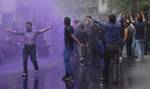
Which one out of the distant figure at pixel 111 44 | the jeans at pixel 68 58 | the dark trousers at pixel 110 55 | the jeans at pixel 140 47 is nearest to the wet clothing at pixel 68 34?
the jeans at pixel 68 58

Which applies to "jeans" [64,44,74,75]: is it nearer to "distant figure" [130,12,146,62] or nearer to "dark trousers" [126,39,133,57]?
"distant figure" [130,12,146,62]

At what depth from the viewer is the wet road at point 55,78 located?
1304cm

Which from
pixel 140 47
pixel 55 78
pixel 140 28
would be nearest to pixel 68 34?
pixel 55 78

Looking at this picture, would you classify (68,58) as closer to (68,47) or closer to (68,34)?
(68,47)

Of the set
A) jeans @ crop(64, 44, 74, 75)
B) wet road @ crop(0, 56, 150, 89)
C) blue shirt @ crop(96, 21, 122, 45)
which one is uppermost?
blue shirt @ crop(96, 21, 122, 45)

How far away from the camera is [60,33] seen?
21.8 m

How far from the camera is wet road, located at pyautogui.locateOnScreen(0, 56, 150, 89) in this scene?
1304 centimetres

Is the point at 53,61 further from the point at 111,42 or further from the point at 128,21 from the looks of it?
the point at 111,42

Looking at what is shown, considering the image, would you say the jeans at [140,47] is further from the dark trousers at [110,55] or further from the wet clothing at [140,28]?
the dark trousers at [110,55]

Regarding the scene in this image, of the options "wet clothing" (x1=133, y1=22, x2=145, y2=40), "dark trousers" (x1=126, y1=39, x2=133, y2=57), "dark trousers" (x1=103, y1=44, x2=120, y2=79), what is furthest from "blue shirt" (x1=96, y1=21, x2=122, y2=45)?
"dark trousers" (x1=126, y1=39, x2=133, y2=57)

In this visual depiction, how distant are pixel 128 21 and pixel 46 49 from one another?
3550mm

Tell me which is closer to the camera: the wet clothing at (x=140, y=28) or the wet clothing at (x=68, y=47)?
the wet clothing at (x=68, y=47)

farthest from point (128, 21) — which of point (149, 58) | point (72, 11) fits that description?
point (72, 11)

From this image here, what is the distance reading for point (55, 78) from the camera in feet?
48.0
